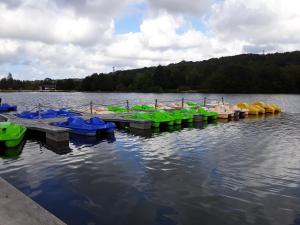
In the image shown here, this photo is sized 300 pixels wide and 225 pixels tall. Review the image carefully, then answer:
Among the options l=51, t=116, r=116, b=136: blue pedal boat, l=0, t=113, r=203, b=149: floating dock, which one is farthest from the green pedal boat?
l=51, t=116, r=116, b=136: blue pedal boat

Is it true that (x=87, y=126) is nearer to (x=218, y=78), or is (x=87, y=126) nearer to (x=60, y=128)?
(x=60, y=128)

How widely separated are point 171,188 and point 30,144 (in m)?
11.0

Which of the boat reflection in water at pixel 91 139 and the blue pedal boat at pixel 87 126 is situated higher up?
the blue pedal boat at pixel 87 126

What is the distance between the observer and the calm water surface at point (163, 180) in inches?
377

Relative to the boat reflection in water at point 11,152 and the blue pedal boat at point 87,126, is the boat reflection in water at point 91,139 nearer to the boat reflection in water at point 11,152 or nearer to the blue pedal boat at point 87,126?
the blue pedal boat at point 87,126

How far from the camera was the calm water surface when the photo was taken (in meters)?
9.57

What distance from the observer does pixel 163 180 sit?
12.7 metres

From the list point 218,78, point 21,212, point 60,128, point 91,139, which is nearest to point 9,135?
point 60,128

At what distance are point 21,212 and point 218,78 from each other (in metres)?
111

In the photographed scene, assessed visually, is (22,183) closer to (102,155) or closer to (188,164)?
(102,155)

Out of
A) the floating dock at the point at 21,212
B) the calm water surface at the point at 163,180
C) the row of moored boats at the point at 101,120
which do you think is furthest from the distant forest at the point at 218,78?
the floating dock at the point at 21,212

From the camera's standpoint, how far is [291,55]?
142125 mm

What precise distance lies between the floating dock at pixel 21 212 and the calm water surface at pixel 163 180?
1.53 m

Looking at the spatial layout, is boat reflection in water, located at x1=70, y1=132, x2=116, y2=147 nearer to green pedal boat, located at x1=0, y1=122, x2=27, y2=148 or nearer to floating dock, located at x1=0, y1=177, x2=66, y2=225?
green pedal boat, located at x1=0, y1=122, x2=27, y2=148
